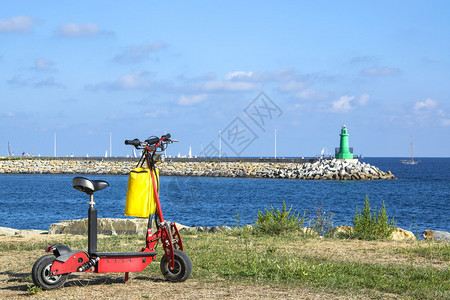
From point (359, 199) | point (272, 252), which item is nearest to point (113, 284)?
point (272, 252)

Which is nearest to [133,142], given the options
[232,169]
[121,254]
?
[121,254]

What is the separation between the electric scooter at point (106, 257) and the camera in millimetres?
6438

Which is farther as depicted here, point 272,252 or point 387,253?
point 387,253

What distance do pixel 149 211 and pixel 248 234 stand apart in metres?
5.58

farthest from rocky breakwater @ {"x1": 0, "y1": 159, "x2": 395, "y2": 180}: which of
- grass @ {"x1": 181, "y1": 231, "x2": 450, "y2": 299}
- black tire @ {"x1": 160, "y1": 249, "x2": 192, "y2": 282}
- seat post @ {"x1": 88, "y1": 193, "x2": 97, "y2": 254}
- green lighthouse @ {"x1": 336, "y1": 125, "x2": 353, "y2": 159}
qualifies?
seat post @ {"x1": 88, "y1": 193, "x2": 97, "y2": 254}

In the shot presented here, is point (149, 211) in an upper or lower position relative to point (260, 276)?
upper

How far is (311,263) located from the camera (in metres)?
8.21

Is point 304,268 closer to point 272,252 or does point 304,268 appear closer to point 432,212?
point 272,252

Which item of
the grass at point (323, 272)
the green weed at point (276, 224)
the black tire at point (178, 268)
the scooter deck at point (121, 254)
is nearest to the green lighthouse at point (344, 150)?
the green weed at point (276, 224)

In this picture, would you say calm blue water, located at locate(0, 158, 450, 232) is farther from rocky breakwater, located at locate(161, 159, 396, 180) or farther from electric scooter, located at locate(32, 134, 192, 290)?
electric scooter, located at locate(32, 134, 192, 290)

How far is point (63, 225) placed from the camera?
15.0 m

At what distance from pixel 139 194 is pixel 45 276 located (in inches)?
59.4

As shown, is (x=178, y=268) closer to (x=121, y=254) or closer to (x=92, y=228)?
(x=121, y=254)

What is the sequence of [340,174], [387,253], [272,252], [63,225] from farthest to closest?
[340,174] → [63,225] → [387,253] → [272,252]
